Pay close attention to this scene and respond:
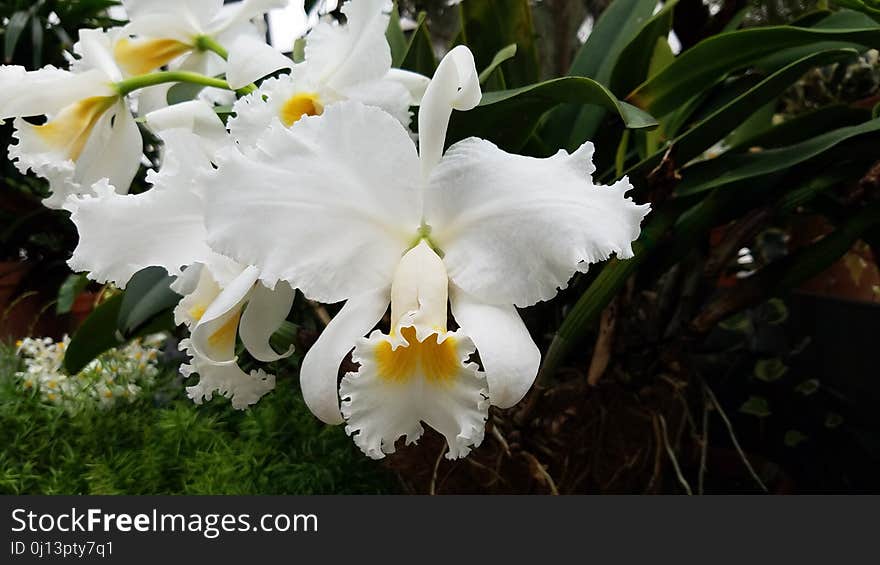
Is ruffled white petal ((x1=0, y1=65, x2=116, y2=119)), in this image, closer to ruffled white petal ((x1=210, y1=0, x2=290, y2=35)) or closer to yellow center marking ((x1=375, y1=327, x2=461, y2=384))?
ruffled white petal ((x1=210, y1=0, x2=290, y2=35))

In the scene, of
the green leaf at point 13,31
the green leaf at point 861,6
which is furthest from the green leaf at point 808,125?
the green leaf at point 13,31

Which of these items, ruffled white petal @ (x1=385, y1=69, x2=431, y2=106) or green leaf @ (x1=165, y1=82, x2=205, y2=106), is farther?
green leaf @ (x1=165, y1=82, x2=205, y2=106)

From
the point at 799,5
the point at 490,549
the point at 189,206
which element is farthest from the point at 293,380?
the point at 799,5

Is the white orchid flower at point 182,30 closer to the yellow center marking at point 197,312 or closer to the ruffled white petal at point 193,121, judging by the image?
the ruffled white petal at point 193,121

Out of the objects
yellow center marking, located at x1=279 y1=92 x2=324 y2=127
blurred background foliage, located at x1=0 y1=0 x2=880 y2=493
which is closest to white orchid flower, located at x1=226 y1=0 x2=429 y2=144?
yellow center marking, located at x1=279 y1=92 x2=324 y2=127

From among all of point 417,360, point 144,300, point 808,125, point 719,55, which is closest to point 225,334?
point 417,360

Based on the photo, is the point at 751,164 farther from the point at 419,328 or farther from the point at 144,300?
the point at 144,300
